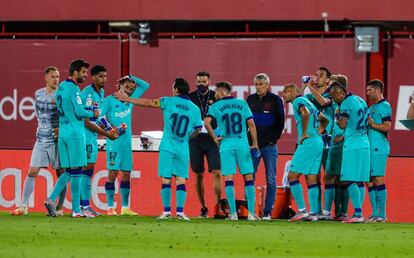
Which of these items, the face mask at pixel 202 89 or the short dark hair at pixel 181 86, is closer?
the short dark hair at pixel 181 86

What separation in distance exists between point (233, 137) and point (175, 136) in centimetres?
91

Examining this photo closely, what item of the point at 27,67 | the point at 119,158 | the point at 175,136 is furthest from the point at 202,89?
the point at 27,67

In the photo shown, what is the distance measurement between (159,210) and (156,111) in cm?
715

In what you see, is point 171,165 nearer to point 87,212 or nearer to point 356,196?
point 87,212

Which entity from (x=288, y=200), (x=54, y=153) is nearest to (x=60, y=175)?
(x=54, y=153)

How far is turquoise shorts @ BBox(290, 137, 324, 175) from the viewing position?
18.8 meters

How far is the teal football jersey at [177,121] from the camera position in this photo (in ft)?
59.8

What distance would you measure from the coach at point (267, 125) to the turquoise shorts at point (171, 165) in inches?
59.1

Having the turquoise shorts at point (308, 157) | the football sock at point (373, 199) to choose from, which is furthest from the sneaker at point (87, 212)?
the football sock at point (373, 199)

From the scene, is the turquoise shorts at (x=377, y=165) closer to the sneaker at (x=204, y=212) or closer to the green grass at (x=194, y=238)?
the green grass at (x=194, y=238)

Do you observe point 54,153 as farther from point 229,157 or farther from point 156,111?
point 156,111

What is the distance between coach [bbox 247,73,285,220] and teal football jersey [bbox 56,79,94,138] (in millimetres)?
2760

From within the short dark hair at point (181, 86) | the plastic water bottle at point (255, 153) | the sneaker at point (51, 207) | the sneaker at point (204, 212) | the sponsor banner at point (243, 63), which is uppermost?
the sponsor banner at point (243, 63)

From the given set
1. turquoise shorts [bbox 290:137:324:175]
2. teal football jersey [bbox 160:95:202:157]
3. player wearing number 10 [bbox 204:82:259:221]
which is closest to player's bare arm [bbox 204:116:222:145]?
player wearing number 10 [bbox 204:82:259:221]
